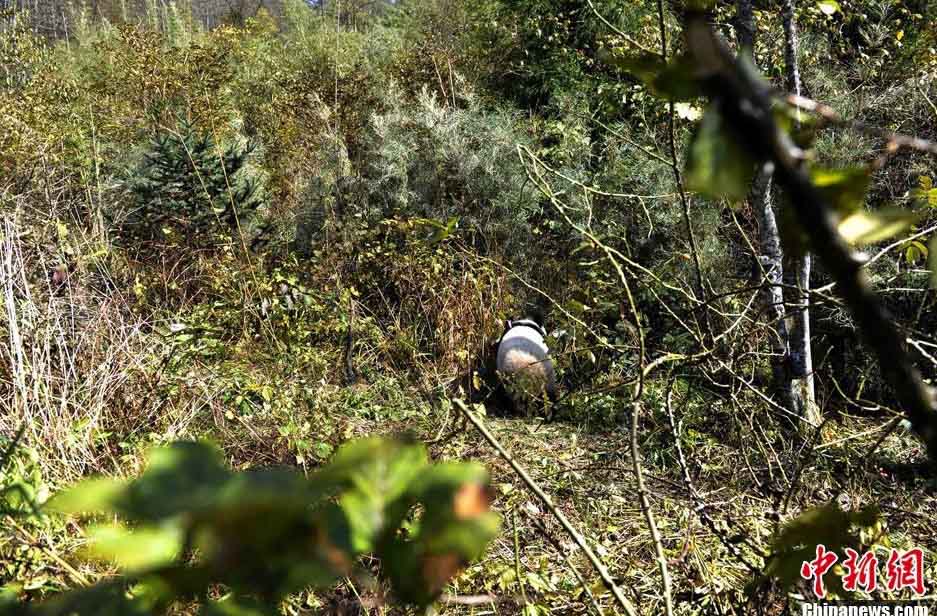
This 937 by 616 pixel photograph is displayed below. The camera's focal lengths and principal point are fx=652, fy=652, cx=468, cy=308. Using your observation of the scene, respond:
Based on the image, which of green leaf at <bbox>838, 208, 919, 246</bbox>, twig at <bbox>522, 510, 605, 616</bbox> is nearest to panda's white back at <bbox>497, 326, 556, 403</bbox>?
twig at <bbox>522, 510, 605, 616</bbox>

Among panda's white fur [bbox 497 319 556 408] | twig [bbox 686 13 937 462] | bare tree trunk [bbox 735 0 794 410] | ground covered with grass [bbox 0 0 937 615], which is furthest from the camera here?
panda's white fur [bbox 497 319 556 408]

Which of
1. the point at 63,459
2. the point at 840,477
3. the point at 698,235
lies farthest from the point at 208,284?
the point at 840,477

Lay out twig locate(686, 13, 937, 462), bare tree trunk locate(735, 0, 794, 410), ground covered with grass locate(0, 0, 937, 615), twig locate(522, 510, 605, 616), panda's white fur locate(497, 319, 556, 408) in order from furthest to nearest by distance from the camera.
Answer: panda's white fur locate(497, 319, 556, 408) < bare tree trunk locate(735, 0, 794, 410) < ground covered with grass locate(0, 0, 937, 615) < twig locate(522, 510, 605, 616) < twig locate(686, 13, 937, 462)

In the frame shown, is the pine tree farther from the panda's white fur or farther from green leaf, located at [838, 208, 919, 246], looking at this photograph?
green leaf, located at [838, 208, 919, 246]

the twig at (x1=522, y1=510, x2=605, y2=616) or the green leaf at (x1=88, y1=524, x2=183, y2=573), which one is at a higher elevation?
the green leaf at (x1=88, y1=524, x2=183, y2=573)

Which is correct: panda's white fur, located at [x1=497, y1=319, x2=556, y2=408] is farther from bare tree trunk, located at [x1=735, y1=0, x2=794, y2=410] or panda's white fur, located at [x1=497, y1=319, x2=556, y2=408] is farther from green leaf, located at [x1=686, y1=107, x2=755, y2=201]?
green leaf, located at [x1=686, y1=107, x2=755, y2=201]

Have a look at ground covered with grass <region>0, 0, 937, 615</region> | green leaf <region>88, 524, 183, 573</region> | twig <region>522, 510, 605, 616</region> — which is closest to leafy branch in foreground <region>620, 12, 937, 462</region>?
ground covered with grass <region>0, 0, 937, 615</region>

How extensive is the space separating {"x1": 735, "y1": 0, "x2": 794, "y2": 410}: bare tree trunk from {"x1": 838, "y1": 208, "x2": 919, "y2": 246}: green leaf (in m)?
2.56

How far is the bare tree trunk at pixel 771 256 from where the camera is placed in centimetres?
297

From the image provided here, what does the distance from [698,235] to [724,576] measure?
356 centimetres

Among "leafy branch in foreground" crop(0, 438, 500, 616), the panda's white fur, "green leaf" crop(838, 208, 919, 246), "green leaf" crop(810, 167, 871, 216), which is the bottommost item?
the panda's white fur

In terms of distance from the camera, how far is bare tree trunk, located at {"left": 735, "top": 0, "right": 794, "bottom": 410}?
117 inches

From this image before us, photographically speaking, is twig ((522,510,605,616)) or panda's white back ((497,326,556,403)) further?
panda's white back ((497,326,556,403))

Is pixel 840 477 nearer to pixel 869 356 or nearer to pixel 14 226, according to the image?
pixel 869 356
